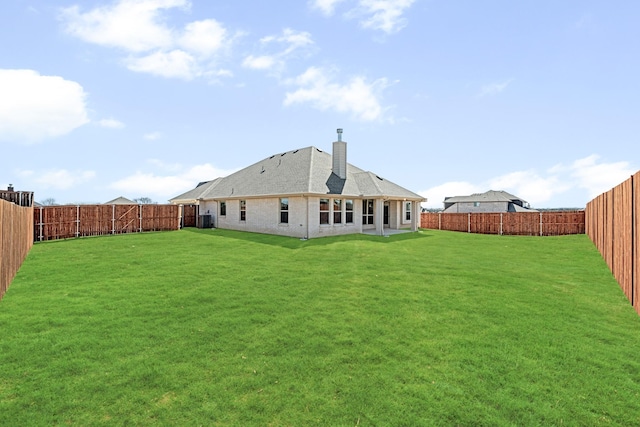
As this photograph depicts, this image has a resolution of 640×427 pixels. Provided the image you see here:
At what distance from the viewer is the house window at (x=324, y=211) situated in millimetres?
22828

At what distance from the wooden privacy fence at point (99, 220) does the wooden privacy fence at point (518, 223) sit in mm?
25044

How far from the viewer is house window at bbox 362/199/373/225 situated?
87.7 feet

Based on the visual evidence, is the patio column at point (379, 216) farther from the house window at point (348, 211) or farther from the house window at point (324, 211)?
the house window at point (324, 211)

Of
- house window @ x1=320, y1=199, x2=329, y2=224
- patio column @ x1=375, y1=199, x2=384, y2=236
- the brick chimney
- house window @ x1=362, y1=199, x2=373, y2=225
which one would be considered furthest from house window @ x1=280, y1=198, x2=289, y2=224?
patio column @ x1=375, y1=199, x2=384, y2=236

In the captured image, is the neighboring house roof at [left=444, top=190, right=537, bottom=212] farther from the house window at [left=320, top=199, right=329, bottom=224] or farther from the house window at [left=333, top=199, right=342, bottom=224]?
the house window at [left=320, top=199, right=329, bottom=224]

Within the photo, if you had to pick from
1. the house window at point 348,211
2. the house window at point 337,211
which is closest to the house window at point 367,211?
the house window at point 348,211

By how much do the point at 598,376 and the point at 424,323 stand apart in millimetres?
3012

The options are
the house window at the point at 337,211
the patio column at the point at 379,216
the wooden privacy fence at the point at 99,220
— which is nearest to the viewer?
the wooden privacy fence at the point at 99,220

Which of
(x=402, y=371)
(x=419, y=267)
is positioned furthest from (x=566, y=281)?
(x=402, y=371)

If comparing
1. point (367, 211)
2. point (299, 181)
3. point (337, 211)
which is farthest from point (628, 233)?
point (367, 211)

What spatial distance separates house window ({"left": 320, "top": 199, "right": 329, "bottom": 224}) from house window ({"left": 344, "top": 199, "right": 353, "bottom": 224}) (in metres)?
1.66

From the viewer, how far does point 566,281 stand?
11.6 m

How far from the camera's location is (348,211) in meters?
24.3

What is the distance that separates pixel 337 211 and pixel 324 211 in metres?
1.22
